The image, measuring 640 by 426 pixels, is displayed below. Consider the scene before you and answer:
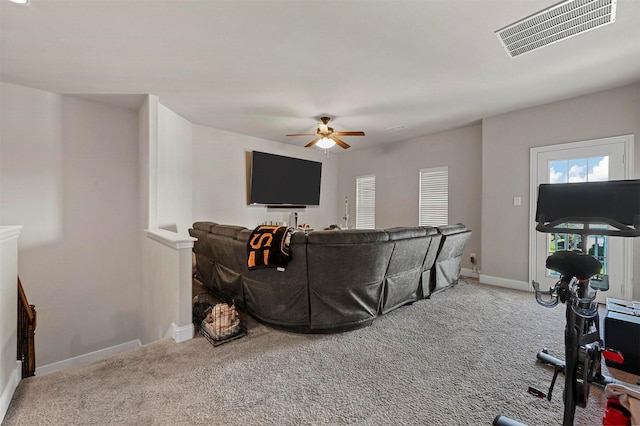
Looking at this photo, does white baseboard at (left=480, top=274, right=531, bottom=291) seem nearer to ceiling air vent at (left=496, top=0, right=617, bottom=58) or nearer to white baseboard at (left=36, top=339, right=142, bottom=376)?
ceiling air vent at (left=496, top=0, right=617, bottom=58)

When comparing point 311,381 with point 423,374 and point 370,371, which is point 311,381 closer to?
point 370,371

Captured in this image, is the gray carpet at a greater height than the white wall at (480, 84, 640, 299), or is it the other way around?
the white wall at (480, 84, 640, 299)

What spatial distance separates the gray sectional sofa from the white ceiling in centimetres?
163

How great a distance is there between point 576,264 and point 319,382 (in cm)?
155

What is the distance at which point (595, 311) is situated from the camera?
1.21 metres

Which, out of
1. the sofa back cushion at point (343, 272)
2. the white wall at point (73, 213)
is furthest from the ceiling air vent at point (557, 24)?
the white wall at point (73, 213)

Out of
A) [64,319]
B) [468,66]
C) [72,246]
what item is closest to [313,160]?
[468,66]

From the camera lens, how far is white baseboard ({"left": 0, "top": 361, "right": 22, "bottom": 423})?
1493 mm

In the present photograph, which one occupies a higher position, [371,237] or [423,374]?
[371,237]

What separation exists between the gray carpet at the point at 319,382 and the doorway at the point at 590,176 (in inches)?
53.5

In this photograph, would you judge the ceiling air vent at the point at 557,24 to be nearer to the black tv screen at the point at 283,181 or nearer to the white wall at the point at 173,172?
the white wall at the point at 173,172

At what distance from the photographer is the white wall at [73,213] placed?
3098mm

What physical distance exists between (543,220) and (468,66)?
1.97 metres

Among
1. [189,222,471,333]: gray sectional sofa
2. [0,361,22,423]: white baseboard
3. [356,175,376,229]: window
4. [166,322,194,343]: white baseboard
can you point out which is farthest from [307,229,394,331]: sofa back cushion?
[356,175,376,229]: window
